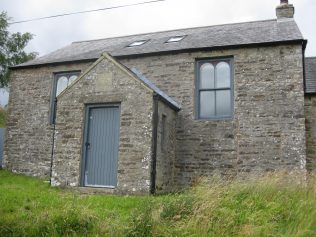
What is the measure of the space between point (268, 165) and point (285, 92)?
2483 millimetres

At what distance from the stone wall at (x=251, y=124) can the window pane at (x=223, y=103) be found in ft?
0.99

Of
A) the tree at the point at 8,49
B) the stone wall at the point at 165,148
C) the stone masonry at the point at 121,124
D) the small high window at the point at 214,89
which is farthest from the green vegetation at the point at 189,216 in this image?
the tree at the point at 8,49

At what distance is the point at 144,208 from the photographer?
700cm

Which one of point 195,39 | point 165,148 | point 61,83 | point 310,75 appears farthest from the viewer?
point 61,83

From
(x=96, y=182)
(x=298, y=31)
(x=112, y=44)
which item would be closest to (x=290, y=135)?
(x=298, y=31)

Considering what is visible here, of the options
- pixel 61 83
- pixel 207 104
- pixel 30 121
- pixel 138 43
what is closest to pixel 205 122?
pixel 207 104

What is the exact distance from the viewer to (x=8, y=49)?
3123 centimetres

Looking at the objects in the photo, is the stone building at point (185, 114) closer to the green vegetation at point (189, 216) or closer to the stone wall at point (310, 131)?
the stone wall at point (310, 131)

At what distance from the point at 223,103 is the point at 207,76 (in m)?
1.18

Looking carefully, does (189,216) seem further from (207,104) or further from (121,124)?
(207,104)

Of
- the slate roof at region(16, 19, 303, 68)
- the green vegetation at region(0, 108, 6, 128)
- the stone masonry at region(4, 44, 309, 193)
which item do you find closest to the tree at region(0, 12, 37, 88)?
the green vegetation at region(0, 108, 6, 128)

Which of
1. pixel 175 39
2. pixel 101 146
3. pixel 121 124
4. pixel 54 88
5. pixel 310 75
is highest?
pixel 175 39

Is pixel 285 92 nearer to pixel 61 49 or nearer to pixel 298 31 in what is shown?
pixel 298 31

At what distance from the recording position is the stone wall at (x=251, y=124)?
12.4 m
